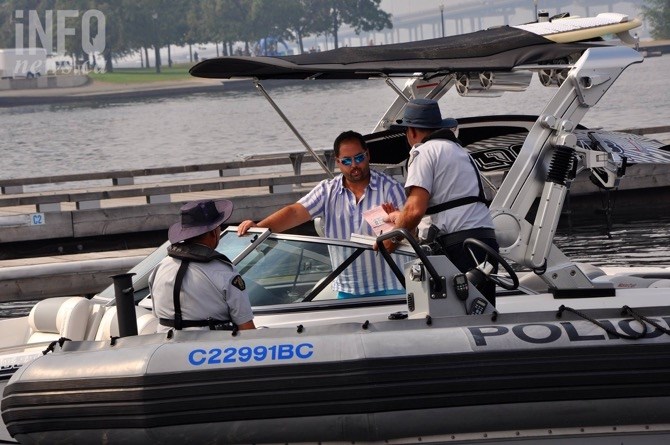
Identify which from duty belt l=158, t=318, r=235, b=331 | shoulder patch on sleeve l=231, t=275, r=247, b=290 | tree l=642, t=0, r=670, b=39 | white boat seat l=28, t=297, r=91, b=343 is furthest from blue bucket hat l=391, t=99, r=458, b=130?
tree l=642, t=0, r=670, b=39

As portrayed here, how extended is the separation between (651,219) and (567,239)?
148 centimetres

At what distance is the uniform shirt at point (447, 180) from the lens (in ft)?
23.0

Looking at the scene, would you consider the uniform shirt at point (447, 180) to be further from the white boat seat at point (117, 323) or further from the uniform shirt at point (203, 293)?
the white boat seat at point (117, 323)

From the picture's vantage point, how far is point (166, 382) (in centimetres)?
636

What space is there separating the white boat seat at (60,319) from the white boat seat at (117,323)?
14 centimetres

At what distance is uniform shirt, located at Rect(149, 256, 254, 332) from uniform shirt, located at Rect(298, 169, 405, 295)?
0.75 m

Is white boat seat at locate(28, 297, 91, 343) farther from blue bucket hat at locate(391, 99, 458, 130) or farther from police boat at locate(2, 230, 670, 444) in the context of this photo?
blue bucket hat at locate(391, 99, 458, 130)

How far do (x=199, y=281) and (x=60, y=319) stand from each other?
1.54 metres

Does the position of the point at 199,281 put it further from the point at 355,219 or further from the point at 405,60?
the point at 405,60

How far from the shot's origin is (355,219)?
7.65 m

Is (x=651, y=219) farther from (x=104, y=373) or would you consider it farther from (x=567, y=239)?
(x=104, y=373)

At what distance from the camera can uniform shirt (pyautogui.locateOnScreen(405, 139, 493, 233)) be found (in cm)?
701

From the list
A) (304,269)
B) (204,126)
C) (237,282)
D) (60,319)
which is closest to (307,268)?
(304,269)

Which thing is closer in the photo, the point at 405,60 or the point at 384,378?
the point at 384,378
